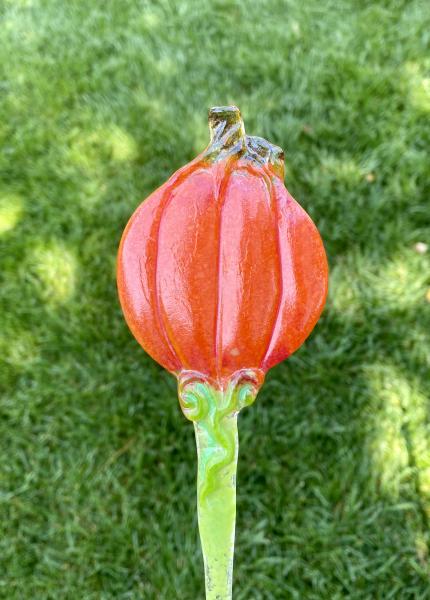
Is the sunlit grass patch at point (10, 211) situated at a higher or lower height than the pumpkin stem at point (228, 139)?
higher

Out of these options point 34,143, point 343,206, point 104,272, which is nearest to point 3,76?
point 34,143

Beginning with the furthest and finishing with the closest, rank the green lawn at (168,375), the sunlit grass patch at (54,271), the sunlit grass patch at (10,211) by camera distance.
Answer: the sunlit grass patch at (10,211) → the sunlit grass patch at (54,271) → the green lawn at (168,375)

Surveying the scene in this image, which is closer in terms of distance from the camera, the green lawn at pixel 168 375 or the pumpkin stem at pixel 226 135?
the pumpkin stem at pixel 226 135

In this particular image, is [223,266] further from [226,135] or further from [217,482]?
[217,482]

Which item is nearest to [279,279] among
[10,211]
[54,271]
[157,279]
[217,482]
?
[157,279]

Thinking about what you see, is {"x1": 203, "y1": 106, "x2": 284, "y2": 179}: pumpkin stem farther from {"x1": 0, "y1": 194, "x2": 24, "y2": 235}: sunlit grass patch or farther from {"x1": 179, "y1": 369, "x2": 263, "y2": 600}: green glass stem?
{"x1": 0, "y1": 194, "x2": 24, "y2": 235}: sunlit grass patch

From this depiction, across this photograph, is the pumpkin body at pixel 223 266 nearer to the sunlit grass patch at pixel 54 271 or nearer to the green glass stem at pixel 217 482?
the green glass stem at pixel 217 482

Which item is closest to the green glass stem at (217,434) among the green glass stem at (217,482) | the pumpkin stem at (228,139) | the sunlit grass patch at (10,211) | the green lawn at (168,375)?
the green glass stem at (217,482)

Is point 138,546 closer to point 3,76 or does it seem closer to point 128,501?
point 128,501
